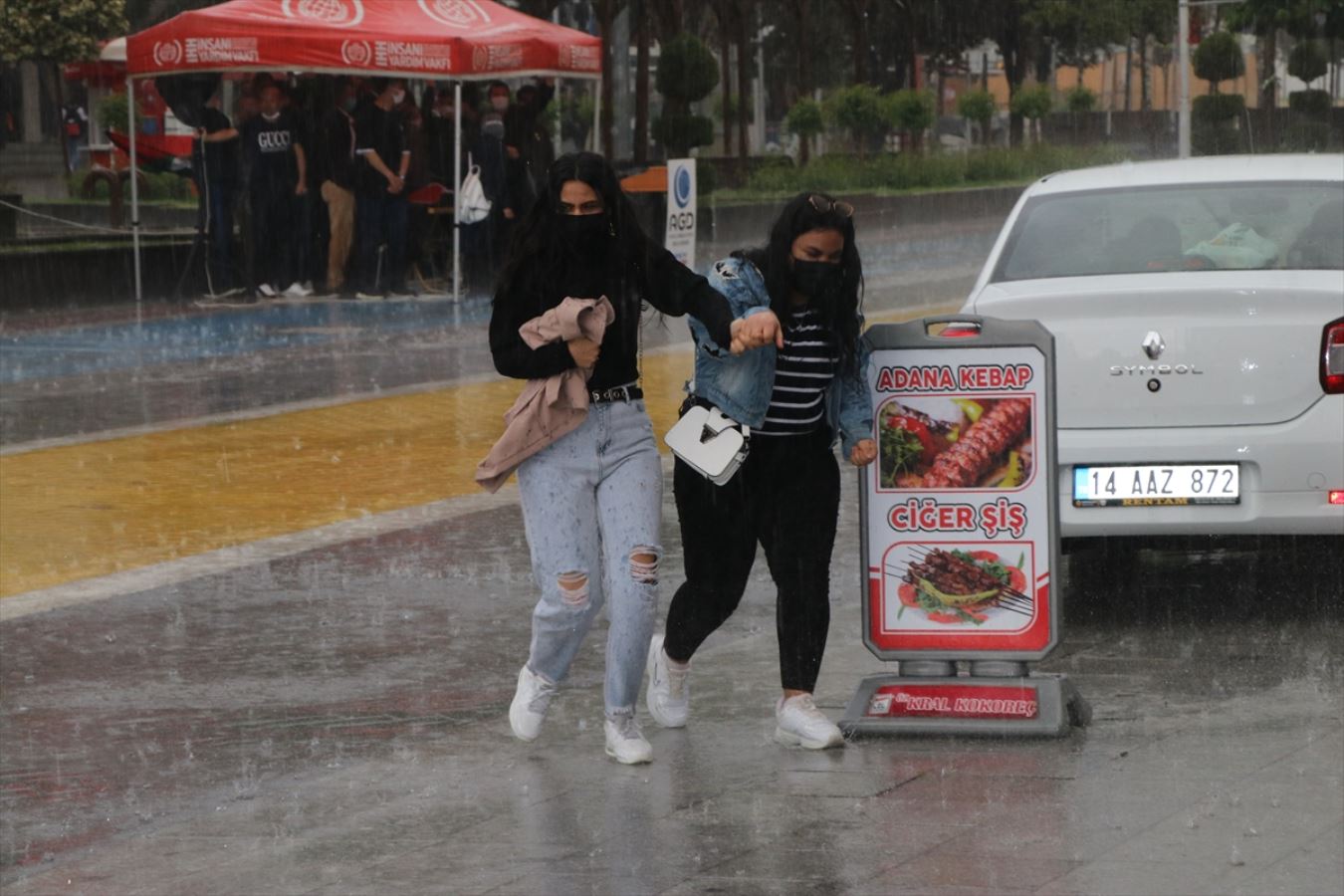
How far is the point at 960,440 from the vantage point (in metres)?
6.81

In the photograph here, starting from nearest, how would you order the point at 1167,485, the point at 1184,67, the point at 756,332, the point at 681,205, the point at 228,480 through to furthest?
the point at 756,332 < the point at 1167,485 < the point at 228,480 < the point at 681,205 < the point at 1184,67

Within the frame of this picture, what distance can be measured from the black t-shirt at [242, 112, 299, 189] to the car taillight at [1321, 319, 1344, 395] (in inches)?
625

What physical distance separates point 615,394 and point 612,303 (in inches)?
9.6

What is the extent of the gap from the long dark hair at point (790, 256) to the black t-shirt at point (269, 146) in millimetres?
16565

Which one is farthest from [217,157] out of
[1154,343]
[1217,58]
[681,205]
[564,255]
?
[1217,58]

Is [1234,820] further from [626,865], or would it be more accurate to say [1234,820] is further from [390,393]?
[390,393]

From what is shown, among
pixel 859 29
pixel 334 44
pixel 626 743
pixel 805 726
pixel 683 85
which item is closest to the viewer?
pixel 626 743

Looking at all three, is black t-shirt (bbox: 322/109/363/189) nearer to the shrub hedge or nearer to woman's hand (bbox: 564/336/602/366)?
woman's hand (bbox: 564/336/602/366)

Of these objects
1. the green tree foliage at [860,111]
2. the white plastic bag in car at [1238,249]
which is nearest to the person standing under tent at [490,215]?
the white plastic bag in car at [1238,249]

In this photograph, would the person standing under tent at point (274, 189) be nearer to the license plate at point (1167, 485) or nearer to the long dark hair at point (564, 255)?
the license plate at point (1167, 485)

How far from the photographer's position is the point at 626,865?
5.39 meters

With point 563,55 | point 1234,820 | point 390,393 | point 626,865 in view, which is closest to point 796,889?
point 626,865

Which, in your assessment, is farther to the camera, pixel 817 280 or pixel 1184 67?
pixel 1184 67

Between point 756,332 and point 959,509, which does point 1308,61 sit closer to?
point 959,509
